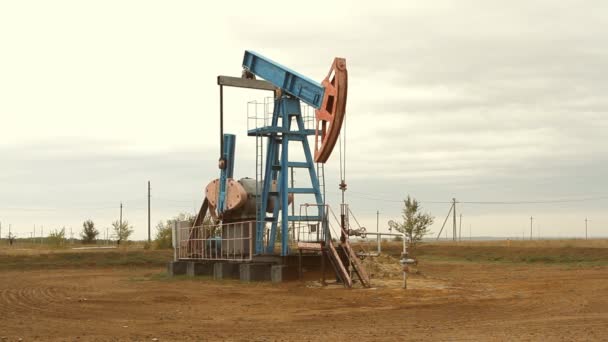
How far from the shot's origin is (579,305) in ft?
49.1

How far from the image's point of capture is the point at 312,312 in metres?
14.7

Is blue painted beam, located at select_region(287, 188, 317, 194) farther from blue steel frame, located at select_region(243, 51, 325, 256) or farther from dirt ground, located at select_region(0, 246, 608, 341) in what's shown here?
dirt ground, located at select_region(0, 246, 608, 341)

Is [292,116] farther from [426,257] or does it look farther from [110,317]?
[426,257]

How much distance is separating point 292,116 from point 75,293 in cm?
769

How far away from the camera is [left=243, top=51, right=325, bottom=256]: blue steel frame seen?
2277cm

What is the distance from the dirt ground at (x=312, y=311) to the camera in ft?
37.7

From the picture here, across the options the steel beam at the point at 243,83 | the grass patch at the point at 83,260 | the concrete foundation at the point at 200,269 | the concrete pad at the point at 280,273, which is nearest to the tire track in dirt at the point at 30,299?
the concrete pad at the point at 280,273

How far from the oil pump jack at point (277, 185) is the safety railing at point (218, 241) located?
0.03 metres

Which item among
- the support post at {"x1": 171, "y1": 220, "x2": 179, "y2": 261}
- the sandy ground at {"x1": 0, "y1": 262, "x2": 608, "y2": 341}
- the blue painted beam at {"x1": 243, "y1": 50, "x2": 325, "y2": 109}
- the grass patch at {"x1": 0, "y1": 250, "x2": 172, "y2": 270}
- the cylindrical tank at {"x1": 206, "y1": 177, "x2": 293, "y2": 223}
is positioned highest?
the blue painted beam at {"x1": 243, "y1": 50, "x2": 325, "y2": 109}

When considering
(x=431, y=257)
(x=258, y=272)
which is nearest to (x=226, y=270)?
(x=258, y=272)

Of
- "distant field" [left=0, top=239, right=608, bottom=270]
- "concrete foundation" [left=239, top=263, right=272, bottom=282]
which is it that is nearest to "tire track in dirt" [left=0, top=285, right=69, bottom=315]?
"concrete foundation" [left=239, top=263, right=272, bottom=282]

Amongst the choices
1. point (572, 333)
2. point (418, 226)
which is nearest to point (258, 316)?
point (572, 333)

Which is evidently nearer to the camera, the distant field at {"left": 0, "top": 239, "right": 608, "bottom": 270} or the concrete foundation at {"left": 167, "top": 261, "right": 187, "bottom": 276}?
the concrete foundation at {"left": 167, "top": 261, "right": 187, "bottom": 276}

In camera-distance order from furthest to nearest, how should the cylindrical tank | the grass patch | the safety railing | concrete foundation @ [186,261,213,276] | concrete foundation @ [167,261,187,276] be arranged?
the grass patch < concrete foundation @ [167,261,187,276] < concrete foundation @ [186,261,213,276] < the cylindrical tank < the safety railing
